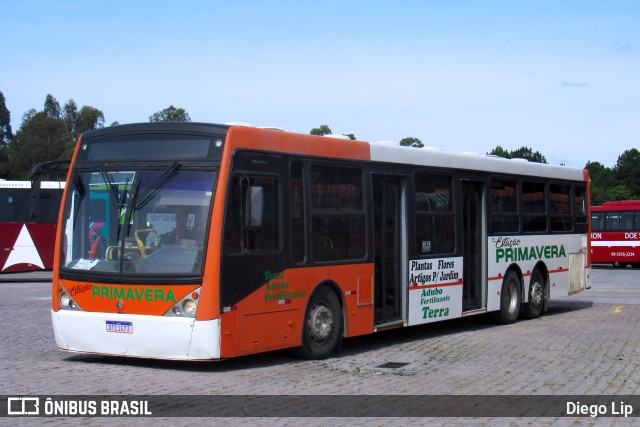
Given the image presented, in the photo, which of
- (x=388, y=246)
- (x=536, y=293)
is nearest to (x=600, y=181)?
(x=536, y=293)

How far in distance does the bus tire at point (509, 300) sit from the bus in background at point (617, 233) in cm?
2878

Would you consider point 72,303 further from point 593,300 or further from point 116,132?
point 593,300

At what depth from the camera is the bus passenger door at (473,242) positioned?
16.1 m

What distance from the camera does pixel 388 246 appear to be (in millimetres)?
14031

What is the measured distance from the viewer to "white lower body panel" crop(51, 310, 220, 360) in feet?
34.8

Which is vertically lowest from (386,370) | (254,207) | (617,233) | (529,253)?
(386,370)

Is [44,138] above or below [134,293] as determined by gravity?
above

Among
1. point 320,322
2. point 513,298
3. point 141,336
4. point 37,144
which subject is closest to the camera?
point 141,336

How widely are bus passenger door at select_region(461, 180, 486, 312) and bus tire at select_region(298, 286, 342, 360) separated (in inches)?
153

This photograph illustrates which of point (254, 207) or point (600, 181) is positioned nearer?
point (254, 207)

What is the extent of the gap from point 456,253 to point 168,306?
6.40 m

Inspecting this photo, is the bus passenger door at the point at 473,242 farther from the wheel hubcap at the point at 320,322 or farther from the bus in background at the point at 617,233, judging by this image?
the bus in background at the point at 617,233

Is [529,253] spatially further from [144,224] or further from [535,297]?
[144,224]

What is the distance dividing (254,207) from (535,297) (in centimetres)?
915
